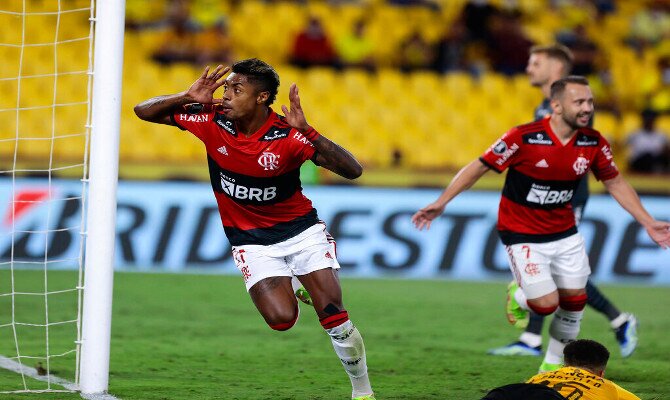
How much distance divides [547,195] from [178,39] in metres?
10.7

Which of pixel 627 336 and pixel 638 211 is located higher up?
pixel 638 211

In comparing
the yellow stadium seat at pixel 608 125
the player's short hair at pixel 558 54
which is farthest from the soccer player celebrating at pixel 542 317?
the yellow stadium seat at pixel 608 125

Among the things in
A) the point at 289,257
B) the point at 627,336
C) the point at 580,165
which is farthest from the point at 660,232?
the point at 289,257

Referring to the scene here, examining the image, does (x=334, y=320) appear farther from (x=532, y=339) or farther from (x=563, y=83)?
(x=532, y=339)

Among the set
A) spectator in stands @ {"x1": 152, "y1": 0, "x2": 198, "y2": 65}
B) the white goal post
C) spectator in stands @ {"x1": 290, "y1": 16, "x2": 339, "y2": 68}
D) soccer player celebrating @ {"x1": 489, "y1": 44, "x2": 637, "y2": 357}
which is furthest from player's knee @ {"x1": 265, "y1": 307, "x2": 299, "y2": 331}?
spectator in stands @ {"x1": 290, "y1": 16, "x2": 339, "y2": 68}

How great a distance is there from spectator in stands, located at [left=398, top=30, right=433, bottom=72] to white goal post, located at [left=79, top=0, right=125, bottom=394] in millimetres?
11741

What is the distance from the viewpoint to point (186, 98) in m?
6.10

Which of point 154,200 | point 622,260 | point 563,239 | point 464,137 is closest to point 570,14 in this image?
point 464,137

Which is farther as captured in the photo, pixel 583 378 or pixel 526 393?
pixel 583 378

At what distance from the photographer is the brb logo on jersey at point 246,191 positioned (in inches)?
246

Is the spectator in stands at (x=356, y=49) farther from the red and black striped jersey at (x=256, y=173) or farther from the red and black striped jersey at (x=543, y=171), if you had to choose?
the red and black striped jersey at (x=256, y=173)

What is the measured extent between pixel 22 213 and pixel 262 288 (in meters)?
7.28

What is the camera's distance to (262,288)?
20.4 ft

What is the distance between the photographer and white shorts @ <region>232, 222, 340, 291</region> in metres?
6.25
